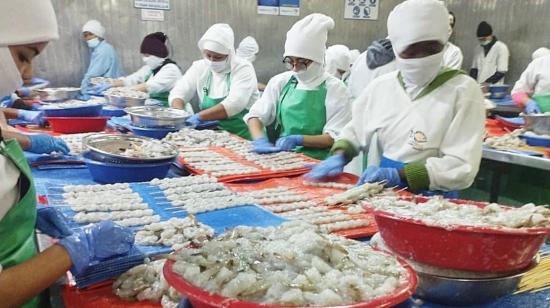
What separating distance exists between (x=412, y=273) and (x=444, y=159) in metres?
1.47

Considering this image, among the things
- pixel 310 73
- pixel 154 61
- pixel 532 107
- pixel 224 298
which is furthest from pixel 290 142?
pixel 154 61

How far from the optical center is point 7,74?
1.34 m

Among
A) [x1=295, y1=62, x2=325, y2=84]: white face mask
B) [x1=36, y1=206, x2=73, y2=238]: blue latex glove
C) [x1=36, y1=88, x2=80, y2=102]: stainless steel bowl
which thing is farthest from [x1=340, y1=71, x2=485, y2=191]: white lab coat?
[x1=36, y1=88, x2=80, y2=102]: stainless steel bowl

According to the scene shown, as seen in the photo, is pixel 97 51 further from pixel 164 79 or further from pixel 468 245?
pixel 468 245

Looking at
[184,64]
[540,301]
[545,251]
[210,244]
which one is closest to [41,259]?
[210,244]

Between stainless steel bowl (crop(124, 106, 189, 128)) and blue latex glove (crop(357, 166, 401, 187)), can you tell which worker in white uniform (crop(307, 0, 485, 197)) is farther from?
stainless steel bowl (crop(124, 106, 189, 128))

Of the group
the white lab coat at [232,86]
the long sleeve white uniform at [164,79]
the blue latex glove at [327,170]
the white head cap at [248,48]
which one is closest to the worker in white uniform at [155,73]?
the long sleeve white uniform at [164,79]

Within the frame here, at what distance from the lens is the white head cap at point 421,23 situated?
2498 mm

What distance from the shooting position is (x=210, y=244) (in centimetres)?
137

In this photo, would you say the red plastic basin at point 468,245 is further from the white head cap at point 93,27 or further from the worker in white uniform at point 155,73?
the white head cap at point 93,27

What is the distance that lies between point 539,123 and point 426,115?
2254 millimetres

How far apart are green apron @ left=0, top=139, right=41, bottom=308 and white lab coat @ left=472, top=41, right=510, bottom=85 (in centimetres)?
1098

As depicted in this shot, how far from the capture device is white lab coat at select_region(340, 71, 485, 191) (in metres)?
2.57

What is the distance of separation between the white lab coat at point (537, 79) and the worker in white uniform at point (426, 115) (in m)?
4.47
